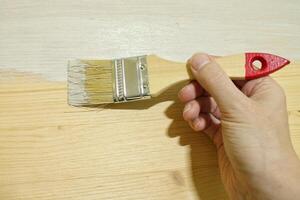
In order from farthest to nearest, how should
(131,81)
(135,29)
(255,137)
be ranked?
(135,29) → (131,81) → (255,137)

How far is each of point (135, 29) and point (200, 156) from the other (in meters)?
0.38

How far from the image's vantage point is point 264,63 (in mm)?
809

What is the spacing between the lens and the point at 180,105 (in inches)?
36.8

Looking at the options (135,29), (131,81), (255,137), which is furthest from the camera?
(135,29)

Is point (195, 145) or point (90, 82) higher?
point (90, 82)

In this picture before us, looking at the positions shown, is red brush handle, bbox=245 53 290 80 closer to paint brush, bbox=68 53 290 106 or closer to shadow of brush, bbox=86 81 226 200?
paint brush, bbox=68 53 290 106

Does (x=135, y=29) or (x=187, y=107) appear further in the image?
(x=135, y=29)

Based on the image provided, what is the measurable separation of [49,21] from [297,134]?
708 millimetres

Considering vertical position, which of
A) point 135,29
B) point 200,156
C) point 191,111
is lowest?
point 200,156

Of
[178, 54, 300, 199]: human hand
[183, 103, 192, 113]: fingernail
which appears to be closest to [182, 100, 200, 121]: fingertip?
[183, 103, 192, 113]: fingernail

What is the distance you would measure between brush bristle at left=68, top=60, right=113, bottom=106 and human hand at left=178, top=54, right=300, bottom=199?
0.65 ft

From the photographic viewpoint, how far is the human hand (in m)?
0.72

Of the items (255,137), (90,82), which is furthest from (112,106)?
(255,137)

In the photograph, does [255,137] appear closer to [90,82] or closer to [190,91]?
[190,91]
